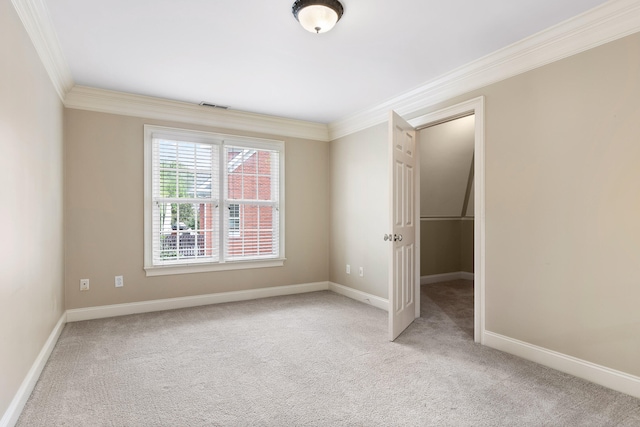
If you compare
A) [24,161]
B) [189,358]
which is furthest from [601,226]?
[24,161]

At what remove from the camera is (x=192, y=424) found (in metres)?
1.92

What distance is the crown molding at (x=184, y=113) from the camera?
12.4 feet

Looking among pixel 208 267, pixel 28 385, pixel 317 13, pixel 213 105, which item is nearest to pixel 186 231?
pixel 208 267

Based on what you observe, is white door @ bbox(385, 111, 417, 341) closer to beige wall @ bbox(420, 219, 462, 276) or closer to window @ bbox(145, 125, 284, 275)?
window @ bbox(145, 125, 284, 275)

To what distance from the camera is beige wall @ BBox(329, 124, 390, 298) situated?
14.1ft

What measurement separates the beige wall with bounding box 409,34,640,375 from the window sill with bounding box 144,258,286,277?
9.17 feet

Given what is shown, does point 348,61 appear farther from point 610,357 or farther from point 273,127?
point 610,357

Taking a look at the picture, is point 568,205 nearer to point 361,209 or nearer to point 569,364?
point 569,364

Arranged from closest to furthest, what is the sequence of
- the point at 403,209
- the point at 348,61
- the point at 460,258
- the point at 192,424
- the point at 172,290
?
the point at 192,424
the point at 348,61
the point at 403,209
the point at 172,290
the point at 460,258

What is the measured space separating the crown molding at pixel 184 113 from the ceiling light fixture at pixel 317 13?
245 cm

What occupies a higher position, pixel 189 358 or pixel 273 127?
pixel 273 127

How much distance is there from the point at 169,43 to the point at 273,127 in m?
2.19

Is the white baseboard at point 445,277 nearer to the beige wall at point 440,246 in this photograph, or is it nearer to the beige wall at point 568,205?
the beige wall at point 440,246

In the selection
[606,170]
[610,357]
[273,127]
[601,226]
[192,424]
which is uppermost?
[273,127]
